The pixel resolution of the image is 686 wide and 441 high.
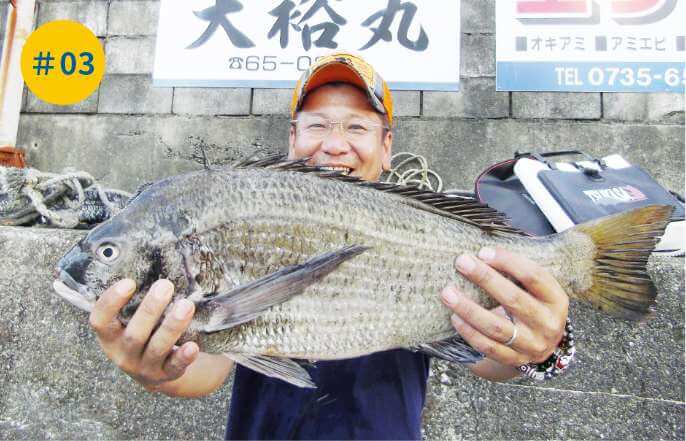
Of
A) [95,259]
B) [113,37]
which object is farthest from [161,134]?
[95,259]

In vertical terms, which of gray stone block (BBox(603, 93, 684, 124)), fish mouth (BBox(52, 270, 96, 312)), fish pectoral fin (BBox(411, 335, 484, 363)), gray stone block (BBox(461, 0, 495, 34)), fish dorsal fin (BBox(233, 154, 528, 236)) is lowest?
fish pectoral fin (BBox(411, 335, 484, 363))

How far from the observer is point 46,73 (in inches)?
173

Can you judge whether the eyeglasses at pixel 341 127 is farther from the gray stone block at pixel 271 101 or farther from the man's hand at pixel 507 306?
the gray stone block at pixel 271 101

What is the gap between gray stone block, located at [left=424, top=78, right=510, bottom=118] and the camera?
159 inches

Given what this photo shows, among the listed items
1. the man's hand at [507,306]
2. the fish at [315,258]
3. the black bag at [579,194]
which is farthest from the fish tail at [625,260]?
the black bag at [579,194]

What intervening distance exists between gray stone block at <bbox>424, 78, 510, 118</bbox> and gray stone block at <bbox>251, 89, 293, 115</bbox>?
1.30m

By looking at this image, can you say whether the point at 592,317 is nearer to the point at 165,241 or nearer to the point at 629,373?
the point at 629,373

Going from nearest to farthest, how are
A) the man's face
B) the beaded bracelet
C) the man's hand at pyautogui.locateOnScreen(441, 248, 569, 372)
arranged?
the man's hand at pyautogui.locateOnScreen(441, 248, 569, 372) < the beaded bracelet < the man's face

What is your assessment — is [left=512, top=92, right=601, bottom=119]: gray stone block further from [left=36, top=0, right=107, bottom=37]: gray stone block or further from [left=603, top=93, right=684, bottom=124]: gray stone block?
[left=36, top=0, right=107, bottom=37]: gray stone block

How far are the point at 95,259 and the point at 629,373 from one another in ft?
9.65

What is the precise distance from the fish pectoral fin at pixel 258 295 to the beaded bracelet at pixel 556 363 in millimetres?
1093

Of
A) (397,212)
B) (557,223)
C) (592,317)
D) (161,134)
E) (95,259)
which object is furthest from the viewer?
(161,134)

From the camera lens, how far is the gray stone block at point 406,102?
13.4 ft

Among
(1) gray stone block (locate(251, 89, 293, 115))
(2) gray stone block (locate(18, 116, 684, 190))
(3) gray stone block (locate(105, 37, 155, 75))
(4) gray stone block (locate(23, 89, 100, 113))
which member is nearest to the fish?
(2) gray stone block (locate(18, 116, 684, 190))
